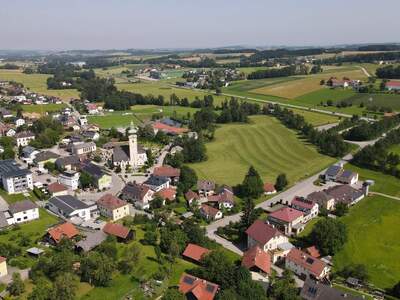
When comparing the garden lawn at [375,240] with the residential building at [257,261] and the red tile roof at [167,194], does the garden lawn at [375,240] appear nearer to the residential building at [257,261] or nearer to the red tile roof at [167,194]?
the residential building at [257,261]

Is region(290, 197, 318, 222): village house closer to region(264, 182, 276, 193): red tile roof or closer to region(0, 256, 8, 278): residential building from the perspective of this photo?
region(264, 182, 276, 193): red tile roof

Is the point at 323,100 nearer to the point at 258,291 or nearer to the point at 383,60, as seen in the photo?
the point at 383,60

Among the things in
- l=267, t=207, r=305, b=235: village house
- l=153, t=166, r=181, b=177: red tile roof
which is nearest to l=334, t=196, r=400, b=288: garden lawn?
l=267, t=207, r=305, b=235: village house

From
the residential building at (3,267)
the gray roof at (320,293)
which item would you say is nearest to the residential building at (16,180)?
the residential building at (3,267)

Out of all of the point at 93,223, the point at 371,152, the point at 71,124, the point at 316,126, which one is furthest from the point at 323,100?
the point at 93,223

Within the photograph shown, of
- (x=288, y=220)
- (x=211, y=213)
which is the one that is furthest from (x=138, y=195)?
(x=288, y=220)

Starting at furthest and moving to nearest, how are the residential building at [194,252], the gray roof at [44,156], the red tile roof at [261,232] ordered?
the gray roof at [44,156] < the red tile roof at [261,232] < the residential building at [194,252]

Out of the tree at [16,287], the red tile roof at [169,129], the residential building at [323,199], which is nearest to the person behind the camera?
the tree at [16,287]
